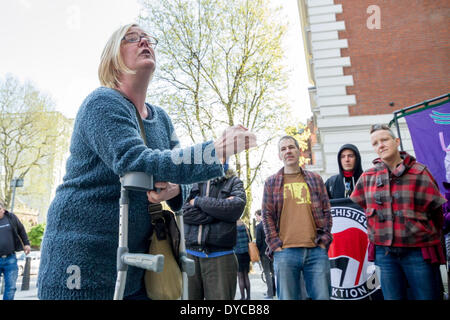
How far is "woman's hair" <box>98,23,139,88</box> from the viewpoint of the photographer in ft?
4.68

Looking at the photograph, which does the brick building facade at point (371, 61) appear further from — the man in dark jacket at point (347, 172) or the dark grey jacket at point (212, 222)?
the dark grey jacket at point (212, 222)

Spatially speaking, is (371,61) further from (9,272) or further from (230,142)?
(9,272)

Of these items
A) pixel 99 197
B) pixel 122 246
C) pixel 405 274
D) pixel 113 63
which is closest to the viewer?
pixel 122 246

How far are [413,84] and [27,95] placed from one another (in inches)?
1067

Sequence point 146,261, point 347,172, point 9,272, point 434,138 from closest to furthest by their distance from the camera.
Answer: point 146,261, point 347,172, point 434,138, point 9,272

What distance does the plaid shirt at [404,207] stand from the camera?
3.01 meters

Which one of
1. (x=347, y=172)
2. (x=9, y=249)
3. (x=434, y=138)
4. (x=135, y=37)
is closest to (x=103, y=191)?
(x=135, y=37)

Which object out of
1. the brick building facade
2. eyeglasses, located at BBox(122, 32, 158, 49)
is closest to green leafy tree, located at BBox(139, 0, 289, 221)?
the brick building facade

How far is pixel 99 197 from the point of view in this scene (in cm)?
123

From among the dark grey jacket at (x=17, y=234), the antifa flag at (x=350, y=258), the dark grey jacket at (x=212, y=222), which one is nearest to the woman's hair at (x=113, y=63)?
the dark grey jacket at (x=212, y=222)

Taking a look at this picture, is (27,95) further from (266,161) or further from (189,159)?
(189,159)

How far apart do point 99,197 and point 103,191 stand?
0.09 ft

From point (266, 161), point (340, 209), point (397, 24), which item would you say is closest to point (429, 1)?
point (397, 24)

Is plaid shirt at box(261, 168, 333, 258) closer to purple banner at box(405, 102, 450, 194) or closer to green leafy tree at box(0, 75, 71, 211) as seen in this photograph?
purple banner at box(405, 102, 450, 194)
